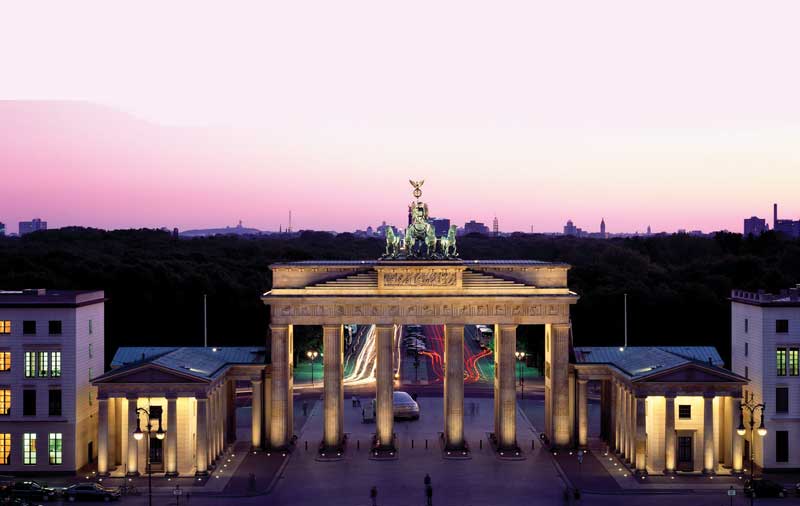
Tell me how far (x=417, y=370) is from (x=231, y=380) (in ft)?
188

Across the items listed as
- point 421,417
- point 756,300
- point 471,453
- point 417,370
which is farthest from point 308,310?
point 417,370

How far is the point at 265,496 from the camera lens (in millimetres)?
70188

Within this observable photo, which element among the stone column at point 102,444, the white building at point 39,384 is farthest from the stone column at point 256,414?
the white building at point 39,384

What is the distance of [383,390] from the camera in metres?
84.9

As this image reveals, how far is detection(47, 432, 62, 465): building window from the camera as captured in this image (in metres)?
76.8

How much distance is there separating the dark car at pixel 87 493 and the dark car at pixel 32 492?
114 centimetres

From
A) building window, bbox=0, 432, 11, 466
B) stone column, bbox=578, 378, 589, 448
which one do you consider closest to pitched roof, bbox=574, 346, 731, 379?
stone column, bbox=578, 378, 589, 448

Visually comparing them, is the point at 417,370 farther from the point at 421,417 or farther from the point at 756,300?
the point at 756,300

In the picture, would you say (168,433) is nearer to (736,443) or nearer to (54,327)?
(54,327)

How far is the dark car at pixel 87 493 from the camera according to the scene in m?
68.1

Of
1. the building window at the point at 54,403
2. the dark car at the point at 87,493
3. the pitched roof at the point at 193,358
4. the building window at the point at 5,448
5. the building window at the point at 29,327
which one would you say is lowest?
the dark car at the point at 87,493

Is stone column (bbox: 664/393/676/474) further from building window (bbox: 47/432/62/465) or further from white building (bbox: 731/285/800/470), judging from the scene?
building window (bbox: 47/432/62/465)

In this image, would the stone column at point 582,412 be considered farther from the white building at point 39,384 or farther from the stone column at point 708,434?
the white building at point 39,384

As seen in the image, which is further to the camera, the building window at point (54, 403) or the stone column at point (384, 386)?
the stone column at point (384, 386)
